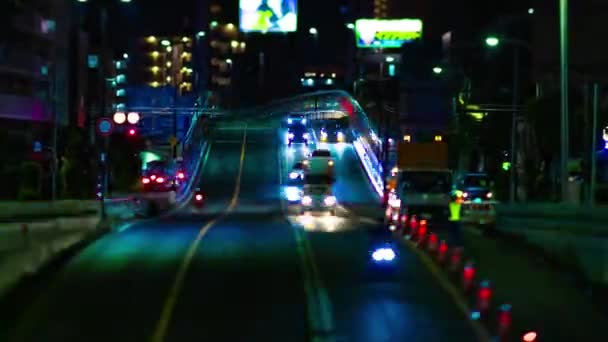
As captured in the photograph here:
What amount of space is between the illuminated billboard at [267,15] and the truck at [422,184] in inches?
2086

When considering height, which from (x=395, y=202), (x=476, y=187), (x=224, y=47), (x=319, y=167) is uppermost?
(x=224, y=47)

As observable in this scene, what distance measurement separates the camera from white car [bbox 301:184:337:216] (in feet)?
150

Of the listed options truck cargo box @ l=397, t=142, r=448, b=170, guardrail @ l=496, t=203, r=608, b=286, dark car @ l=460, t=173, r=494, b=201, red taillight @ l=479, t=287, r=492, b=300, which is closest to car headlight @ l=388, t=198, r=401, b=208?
truck cargo box @ l=397, t=142, r=448, b=170

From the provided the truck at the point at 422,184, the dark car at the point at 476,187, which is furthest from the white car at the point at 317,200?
the dark car at the point at 476,187

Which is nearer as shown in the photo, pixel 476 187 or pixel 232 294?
pixel 232 294

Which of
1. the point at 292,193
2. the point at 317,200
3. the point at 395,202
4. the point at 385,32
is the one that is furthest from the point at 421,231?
the point at 385,32

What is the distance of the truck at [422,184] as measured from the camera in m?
36.0

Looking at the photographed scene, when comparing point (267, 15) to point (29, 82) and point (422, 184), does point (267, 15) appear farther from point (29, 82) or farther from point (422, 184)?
point (422, 184)

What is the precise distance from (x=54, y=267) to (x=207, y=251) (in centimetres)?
378

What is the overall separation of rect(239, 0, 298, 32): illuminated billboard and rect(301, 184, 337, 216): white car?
49966 mm

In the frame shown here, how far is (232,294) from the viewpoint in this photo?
17.7m

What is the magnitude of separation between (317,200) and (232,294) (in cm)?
2854

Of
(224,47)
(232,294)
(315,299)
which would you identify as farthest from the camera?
(224,47)

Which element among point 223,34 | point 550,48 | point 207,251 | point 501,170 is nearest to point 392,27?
point 223,34
